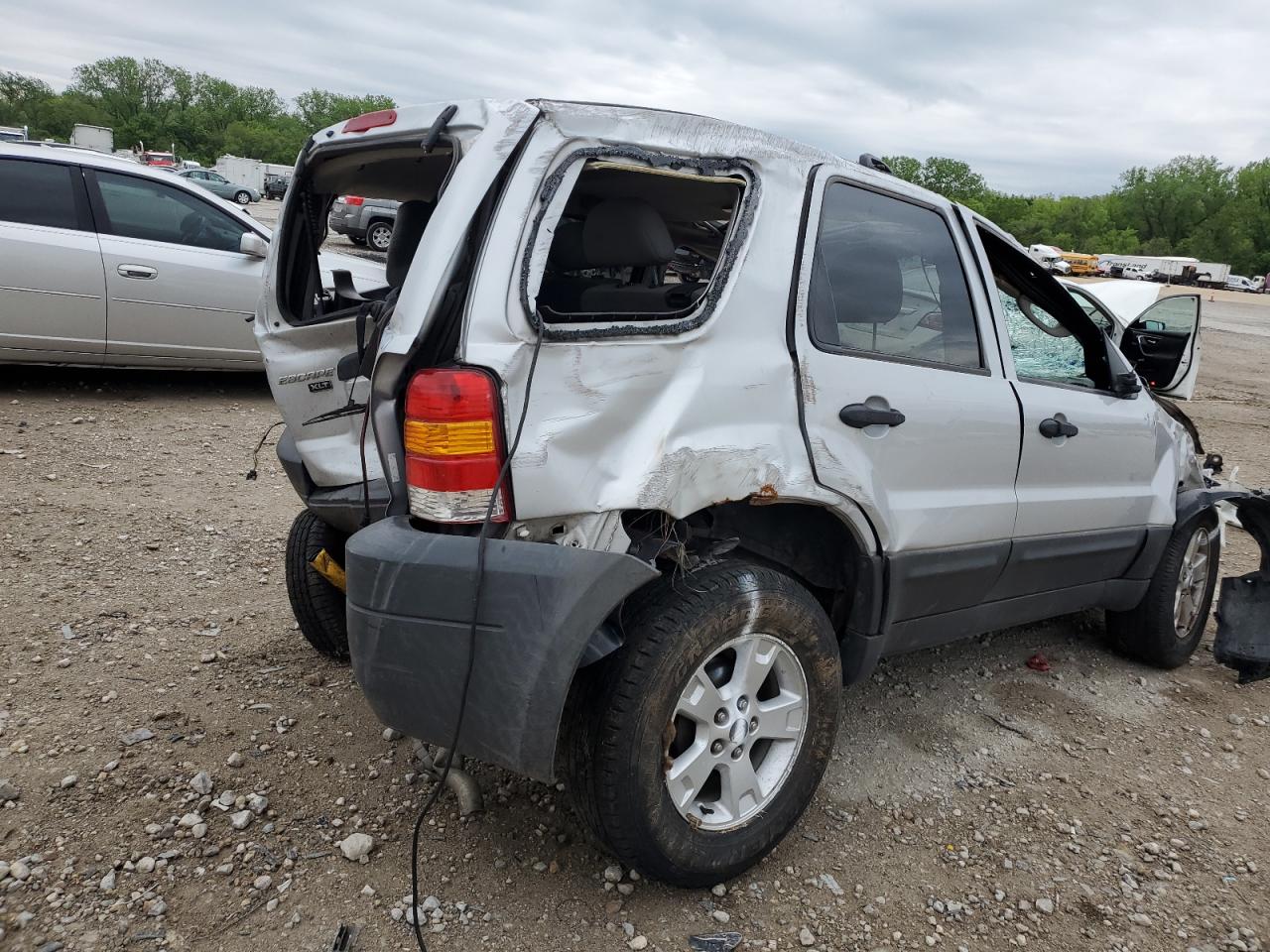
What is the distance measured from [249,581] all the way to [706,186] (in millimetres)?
2763

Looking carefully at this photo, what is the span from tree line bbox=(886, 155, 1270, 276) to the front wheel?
283 feet

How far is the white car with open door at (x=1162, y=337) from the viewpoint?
3.93 metres

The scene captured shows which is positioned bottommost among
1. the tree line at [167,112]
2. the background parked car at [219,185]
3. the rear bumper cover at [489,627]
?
the rear bumper cover at [489,627]

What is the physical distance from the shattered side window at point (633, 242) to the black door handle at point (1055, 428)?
4.11 feet

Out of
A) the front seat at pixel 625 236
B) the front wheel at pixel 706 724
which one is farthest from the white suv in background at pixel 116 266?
the front wheel at pixel 706 724

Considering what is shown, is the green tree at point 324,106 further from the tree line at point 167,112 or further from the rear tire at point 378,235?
the rear tire at point 378,235

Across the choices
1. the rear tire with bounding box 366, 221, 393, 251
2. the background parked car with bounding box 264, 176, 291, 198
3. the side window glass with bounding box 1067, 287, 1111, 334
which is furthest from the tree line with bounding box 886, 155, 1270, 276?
the side window glass with bounding box 1067, 287, 1111, 334

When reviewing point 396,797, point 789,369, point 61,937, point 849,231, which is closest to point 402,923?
point 396,797

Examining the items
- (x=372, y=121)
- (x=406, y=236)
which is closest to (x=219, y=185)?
(x=406, y=236)

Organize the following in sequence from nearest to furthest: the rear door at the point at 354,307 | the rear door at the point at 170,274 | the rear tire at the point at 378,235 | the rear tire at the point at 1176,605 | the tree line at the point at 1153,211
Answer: the rear door at the point at 354,307, the rear tire at the point at 1176,605, the rear door at the point at 170,274, the rear tire at the point at 378,235, the tree line at the point at 1153,211

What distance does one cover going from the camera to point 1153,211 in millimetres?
95875

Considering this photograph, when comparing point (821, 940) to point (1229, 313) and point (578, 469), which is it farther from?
point (1229, 313)

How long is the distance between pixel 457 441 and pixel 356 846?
1235 millimetres

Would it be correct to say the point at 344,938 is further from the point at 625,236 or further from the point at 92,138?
the point at 92,138
